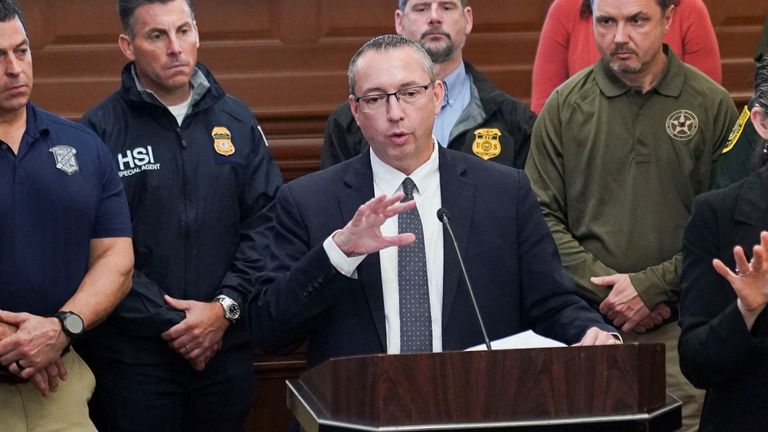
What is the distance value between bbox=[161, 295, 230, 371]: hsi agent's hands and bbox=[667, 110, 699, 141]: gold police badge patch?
128 cm

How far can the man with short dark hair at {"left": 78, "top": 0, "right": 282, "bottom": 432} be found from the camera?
11.5 ft

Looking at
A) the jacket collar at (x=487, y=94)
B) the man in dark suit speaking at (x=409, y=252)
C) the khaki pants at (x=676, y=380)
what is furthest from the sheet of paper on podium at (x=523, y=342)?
the jacket collar at (x=487, y=94)

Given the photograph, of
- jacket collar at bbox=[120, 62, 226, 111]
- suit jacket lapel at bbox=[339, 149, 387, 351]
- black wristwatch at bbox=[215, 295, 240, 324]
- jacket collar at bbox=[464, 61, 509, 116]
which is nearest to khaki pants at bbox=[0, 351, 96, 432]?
black wristwatch at bbox=[215, 295, 240, 324]

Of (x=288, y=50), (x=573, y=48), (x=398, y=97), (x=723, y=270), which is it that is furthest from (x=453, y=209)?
(x=288, y=50)

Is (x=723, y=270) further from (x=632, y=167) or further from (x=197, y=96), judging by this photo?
(x=197, y=96)

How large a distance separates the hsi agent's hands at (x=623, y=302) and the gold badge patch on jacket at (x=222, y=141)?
1.05 metres

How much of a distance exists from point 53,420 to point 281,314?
2.70 ft

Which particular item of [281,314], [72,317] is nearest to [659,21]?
[281,314]

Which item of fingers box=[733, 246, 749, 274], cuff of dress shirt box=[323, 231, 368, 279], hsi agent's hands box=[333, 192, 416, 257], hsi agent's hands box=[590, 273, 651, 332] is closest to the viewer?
fingers box=[733, 246, 749, 274]

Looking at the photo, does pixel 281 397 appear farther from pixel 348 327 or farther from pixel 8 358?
pixel 348 327

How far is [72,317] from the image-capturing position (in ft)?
10.2

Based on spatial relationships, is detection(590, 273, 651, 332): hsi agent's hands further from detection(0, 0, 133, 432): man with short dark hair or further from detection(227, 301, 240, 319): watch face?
detection(0, 0, 133, 432): man with short dark hair

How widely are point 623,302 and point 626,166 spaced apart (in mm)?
368

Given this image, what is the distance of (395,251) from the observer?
273 centimetres
